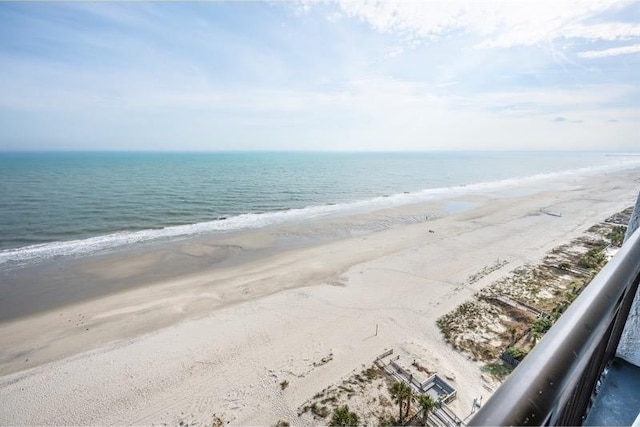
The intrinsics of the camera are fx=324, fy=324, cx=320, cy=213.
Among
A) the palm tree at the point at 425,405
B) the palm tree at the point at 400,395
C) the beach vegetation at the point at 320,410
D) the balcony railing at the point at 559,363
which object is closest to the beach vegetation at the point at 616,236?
the palm tree at the point at 425,405

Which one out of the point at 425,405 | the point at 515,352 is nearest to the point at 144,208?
the point at 425,405

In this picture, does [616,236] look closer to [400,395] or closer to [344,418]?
[400,395]

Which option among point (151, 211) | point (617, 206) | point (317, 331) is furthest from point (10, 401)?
point (617, 206)

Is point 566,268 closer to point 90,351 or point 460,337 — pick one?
point 460,337

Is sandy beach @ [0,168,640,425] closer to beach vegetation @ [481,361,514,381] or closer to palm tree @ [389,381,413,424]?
beach vegetation @ [481,361,514,381]

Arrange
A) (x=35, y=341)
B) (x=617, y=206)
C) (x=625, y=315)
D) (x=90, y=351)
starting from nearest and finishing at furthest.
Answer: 1. (x=625, y=315)
2. (x=90, y=351)
3. (x=35, y=341)
4. (x=617, y=206)

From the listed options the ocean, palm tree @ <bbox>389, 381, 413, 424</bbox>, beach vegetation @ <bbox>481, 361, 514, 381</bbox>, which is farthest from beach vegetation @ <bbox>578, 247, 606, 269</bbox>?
the ocean
